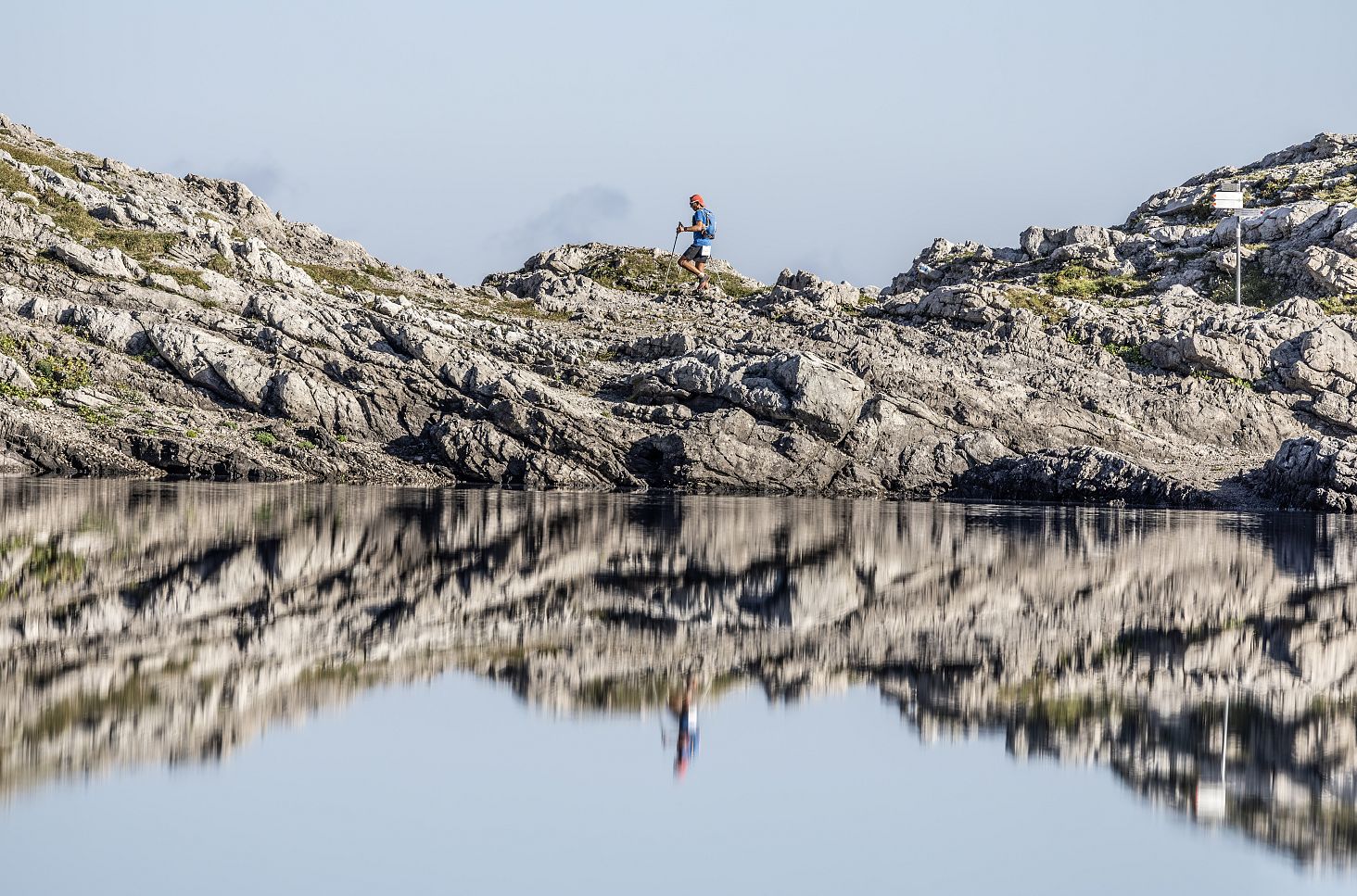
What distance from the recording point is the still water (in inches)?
278

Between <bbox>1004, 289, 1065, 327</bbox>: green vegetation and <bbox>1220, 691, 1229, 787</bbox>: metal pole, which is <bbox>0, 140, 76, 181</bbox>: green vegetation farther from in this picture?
<bbox>1220, 691, 1229, 787</bbox>: metal pole

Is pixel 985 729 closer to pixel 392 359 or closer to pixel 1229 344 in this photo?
pixel 392 359

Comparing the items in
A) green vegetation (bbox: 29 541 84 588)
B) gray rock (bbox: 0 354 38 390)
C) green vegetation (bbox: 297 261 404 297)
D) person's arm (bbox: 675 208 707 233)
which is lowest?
green vegetation (bbox: 29 541 84 588)

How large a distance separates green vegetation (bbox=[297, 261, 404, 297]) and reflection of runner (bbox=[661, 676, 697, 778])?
205 ft

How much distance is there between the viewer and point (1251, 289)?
242 feet

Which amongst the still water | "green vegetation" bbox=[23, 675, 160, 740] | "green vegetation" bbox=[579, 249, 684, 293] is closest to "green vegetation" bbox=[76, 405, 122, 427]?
the still water

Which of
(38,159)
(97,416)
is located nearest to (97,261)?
(97,416)

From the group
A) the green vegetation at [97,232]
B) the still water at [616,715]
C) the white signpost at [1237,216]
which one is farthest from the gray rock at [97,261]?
the white signpost at [1237,216]

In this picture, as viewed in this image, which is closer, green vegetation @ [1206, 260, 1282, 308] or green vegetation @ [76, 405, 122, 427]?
green vegetation @ [76, 405, 122, 427]

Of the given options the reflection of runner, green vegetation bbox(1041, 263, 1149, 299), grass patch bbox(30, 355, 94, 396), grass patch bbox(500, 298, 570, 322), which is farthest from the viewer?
green vegetation bbox(1041, 263, 1149, 299)

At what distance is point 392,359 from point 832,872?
156 ft

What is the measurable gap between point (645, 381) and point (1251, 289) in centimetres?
4123

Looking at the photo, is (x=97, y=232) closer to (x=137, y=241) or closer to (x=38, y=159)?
(x=137, y=241)

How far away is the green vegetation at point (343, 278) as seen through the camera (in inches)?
2827
